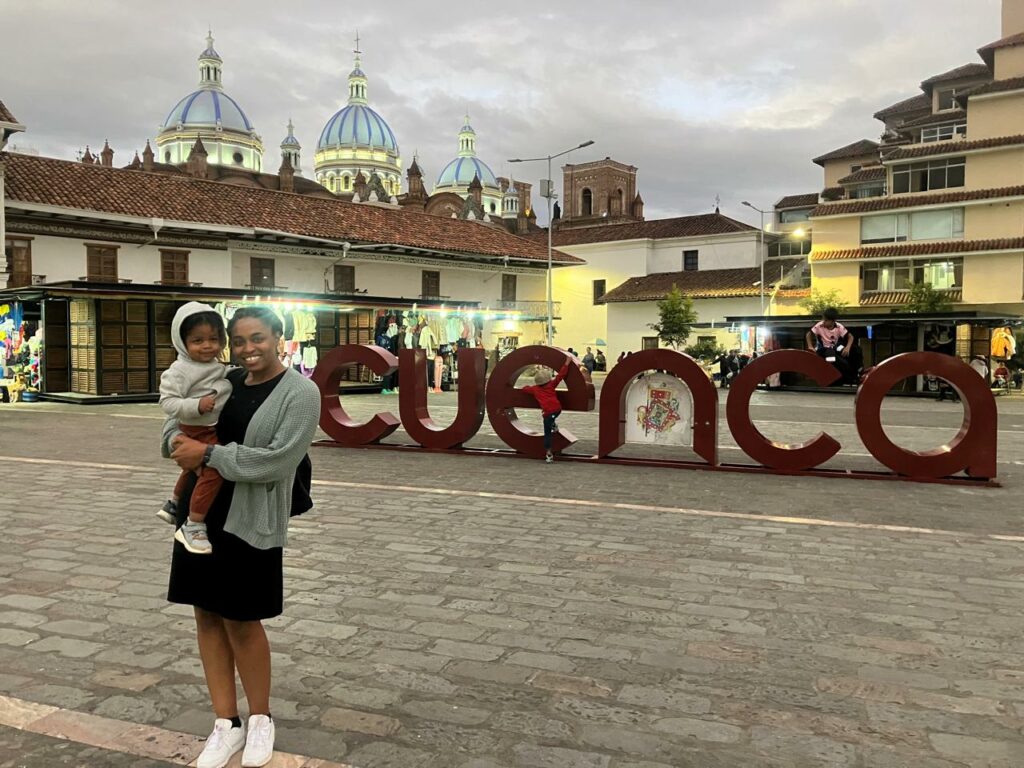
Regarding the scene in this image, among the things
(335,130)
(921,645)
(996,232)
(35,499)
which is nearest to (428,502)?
(35,499)

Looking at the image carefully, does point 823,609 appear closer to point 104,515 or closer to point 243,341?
point 243,341

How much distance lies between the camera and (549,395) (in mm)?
11438

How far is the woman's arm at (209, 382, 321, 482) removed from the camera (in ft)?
9.76

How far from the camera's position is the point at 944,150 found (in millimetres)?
36938

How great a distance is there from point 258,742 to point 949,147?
136ft

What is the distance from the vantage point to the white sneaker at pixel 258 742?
10.1ft

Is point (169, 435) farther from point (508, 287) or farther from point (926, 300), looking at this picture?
point (508, 287)

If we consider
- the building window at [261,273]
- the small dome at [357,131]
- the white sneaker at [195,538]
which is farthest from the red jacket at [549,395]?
the small dome at [357,131]

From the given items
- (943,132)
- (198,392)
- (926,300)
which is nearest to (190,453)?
(198,392)

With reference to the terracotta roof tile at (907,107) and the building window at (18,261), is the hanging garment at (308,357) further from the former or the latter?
the terracotta roof tile at (907,107)

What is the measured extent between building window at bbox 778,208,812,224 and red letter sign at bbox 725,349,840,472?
4703 centimetres

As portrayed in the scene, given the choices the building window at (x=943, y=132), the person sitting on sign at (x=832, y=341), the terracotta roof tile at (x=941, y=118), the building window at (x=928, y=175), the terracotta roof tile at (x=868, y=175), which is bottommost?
the person sitting on sign at (x=832, y=341)

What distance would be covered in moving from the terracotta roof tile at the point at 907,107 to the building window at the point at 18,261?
166 feet

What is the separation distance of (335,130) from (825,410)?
74.4m
